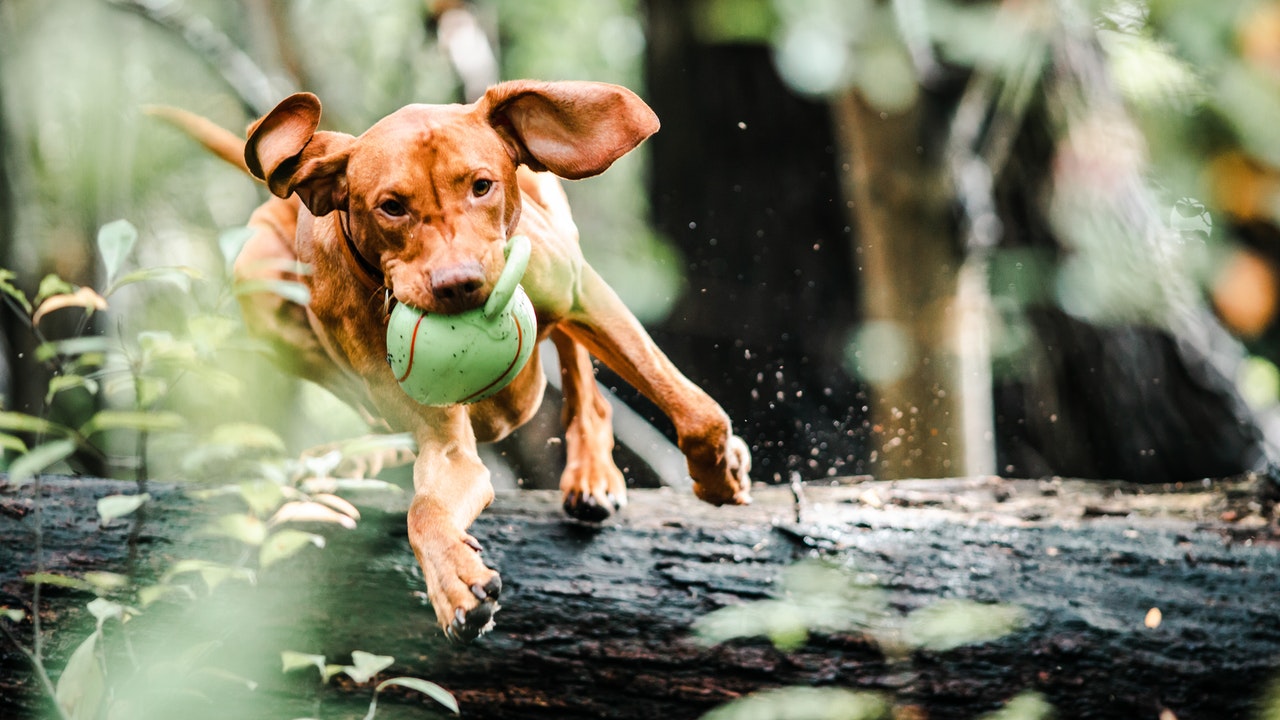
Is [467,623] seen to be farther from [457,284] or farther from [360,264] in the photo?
[360,264]

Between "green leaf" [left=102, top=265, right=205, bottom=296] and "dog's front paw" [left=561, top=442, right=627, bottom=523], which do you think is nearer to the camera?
"green leaf" [left=102, top=265, right=205, bottom=296]

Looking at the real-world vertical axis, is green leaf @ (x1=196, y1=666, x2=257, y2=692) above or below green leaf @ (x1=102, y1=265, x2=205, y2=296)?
below

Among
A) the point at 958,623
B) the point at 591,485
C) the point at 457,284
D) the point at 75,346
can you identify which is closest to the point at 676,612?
the point at 591,485

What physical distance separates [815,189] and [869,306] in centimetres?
67

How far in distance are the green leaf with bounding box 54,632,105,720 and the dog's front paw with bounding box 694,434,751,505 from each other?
65.9 inches

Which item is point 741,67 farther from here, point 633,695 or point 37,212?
point 37,212

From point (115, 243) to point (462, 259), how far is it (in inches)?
28.7

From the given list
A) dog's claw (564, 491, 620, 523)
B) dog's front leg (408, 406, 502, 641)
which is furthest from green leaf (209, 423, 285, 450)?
dog's claw (564, 491, 620, 523)

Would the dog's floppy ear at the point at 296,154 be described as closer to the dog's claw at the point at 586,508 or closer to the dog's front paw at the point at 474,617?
the dog's front paw at the point at 474,617

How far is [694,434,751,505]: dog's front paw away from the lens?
339cm

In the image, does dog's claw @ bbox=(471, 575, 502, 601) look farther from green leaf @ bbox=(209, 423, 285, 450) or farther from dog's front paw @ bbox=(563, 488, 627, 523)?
dog's front paw @ bbox=(563, 488, 627, 523)

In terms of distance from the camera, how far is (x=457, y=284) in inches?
96.7

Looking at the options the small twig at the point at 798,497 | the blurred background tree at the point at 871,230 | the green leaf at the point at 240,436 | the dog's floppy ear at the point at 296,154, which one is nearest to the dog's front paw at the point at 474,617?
the green leaf at the point at 240,436

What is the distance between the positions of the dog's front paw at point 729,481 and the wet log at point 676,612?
78 millimetres
